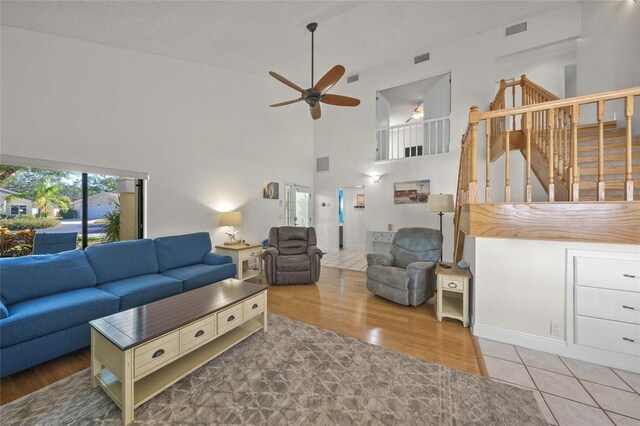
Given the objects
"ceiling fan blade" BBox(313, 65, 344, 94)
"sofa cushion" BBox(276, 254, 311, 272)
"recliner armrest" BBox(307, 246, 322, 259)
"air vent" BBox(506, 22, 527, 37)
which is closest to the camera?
"ceiling fan blade" BBox(313, 65, 344, 94)

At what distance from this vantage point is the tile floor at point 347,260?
5.40 meters

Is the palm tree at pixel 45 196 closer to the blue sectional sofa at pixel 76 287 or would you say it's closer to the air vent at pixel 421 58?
the blue sectional sofa at pixel 76 287

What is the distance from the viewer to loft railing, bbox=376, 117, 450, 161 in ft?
18.5

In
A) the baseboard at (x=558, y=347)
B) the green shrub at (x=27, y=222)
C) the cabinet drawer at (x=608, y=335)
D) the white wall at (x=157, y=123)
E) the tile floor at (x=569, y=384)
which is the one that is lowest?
the tile floor at (x=569, y=384)

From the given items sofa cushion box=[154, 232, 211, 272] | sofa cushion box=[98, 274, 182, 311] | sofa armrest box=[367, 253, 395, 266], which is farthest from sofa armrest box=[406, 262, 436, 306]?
sofa cushion box=[154, 232, 211, 272]

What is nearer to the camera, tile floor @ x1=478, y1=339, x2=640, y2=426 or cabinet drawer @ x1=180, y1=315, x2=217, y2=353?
tile floor @ x1=478, y1=339, x2=640, y2=426

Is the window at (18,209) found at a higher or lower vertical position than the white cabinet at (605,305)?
higher

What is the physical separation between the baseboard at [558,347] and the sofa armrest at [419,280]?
2.33 ft

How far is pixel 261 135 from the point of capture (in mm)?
5254

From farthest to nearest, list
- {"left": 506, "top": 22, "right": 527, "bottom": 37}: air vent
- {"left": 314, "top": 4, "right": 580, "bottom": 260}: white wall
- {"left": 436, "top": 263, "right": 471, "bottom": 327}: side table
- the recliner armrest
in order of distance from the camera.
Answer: {"left": 314, "top": 4, "right": 580, "bottom": 260}: white wall, {"left": 506, "top": 22, "right": 527, "bottom": 37}: air vent, the recliner armrest, {"left": 436, "top": 263, "right": 471, "bottom": 327}: side table

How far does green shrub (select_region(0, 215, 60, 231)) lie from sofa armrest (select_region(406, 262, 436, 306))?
4.64m

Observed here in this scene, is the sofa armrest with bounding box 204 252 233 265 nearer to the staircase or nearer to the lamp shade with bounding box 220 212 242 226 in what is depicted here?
the lamp shade with bounding box 220 212 242 226

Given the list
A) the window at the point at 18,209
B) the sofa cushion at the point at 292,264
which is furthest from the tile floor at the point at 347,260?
the window at the point at 18,209

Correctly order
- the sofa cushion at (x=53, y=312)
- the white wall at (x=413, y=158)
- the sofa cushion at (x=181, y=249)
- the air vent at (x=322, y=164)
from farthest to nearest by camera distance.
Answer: the air vent at (x=322, y=164) → the white wall at (x=413, y=158) → the sofa cushion at (x=181, y=249) → the sofa cushion at (x=53, y=312)
